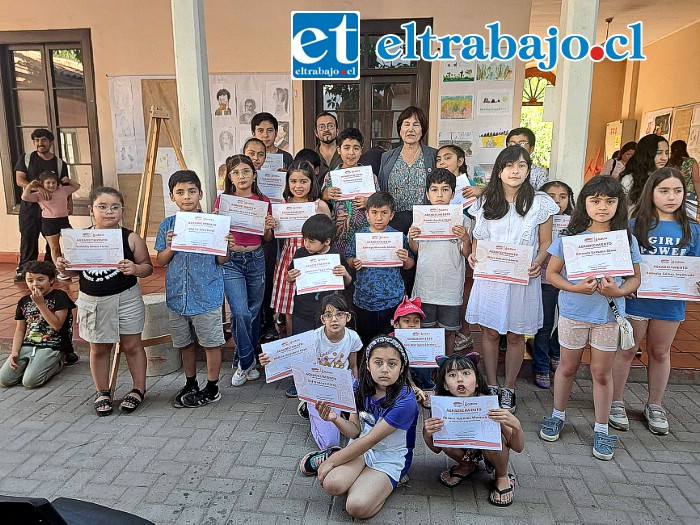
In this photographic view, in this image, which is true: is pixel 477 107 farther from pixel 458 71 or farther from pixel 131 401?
pixel 131 401

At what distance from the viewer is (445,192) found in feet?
11.1

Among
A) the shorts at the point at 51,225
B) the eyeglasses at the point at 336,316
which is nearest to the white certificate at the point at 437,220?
the eyeglasses at the point at 336,316

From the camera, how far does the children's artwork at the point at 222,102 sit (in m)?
6.45

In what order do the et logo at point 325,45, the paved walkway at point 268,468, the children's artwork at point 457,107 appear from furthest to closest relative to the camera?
the children's artwork at point 457,107, the et logo at point 325,45, the paved walkway at point 268,468

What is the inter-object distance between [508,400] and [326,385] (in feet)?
4.94

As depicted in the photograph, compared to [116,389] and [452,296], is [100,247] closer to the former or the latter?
[116,389]

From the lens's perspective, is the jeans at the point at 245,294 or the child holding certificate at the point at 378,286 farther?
the jeans at the point at 245,294

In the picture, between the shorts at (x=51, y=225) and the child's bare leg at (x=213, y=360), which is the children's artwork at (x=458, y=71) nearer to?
the child's bare leg at (x=213, y=360)

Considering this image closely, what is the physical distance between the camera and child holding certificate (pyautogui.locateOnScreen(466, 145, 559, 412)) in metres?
3.13

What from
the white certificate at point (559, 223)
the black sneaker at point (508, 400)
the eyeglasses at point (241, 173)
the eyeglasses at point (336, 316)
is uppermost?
the eyeglasses at point (241, 173)

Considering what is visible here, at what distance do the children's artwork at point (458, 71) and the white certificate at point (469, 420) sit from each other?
4.78 metres

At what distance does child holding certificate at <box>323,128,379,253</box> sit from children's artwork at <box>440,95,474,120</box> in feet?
9.15

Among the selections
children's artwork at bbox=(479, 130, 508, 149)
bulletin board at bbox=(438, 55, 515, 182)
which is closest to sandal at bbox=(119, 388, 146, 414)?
bulletin board at bbox=(438, 55, 515, 182)

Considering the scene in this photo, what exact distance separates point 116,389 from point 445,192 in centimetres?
281
